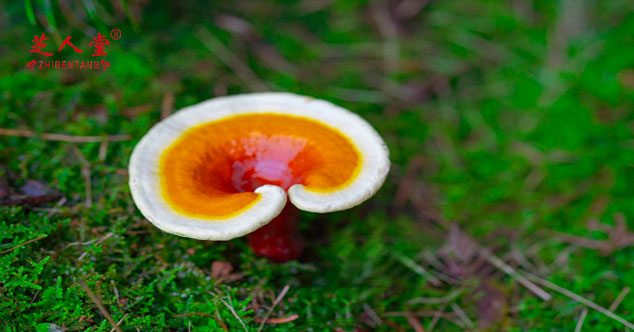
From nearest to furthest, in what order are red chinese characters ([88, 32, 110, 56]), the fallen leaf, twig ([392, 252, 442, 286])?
the fallen leaf
twig ([392, 252, 442, 286])
red chinese characters ([88, 32, 110, 56])

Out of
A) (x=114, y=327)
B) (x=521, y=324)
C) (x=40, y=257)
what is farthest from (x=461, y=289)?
(x=40, y=257)

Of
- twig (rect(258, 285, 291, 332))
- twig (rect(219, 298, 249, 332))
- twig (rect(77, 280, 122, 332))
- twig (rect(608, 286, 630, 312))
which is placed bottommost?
twig (rect(77, 280, 122, 332))

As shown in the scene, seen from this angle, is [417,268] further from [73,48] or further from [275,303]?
[73,48]

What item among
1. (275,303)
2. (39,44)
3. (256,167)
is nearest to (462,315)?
(275,303)

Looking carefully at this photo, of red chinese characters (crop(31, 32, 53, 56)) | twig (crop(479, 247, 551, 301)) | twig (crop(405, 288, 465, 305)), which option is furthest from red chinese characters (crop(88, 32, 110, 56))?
twig (crop(479, 247, 551, 301))

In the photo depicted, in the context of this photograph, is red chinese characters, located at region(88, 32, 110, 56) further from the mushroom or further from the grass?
the mushroom

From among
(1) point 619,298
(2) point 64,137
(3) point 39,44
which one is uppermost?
(1) point 619,298
